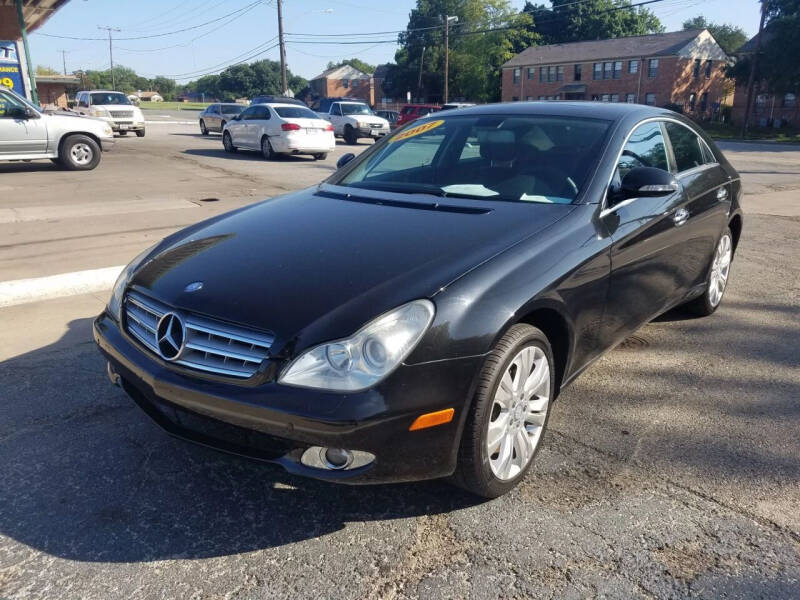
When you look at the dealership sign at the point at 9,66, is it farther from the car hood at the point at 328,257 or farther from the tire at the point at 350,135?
the car hood at the point at 328,257

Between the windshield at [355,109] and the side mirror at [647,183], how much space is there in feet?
79.9

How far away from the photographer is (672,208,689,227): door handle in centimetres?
398

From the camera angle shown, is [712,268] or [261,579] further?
[712,268]

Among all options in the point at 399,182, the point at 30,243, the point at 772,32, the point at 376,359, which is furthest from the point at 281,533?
the point at 772,32

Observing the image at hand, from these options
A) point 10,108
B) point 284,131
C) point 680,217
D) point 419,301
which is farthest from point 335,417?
point 284,131

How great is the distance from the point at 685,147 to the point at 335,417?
3479 millimetres

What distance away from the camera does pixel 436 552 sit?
8.14ft

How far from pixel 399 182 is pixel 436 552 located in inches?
85.4

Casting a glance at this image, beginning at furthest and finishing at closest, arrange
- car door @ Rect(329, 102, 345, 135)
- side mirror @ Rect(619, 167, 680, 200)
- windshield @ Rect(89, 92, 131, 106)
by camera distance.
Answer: windshield @ Rect(89, 92, 131, 106) < car door @ Rect(329, 102, 345, 135) < side mirror @ Rect(619, 167, 680, 200)

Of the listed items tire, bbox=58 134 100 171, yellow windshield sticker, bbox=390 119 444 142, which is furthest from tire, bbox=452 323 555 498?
tire, bbox=58 134 100 171

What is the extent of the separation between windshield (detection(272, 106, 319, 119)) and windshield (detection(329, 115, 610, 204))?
1506 cm

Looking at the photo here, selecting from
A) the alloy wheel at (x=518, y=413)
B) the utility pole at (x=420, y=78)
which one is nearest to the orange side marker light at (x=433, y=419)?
the alloy wheel at (x=518, y=413)

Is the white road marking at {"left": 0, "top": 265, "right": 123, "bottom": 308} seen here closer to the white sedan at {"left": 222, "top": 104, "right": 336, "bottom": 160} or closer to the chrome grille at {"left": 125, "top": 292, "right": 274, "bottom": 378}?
the chrome grille at {"left": 125, "top": 292, "right": 274, "bottom": 378}

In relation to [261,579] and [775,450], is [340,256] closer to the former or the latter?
[261,579]
